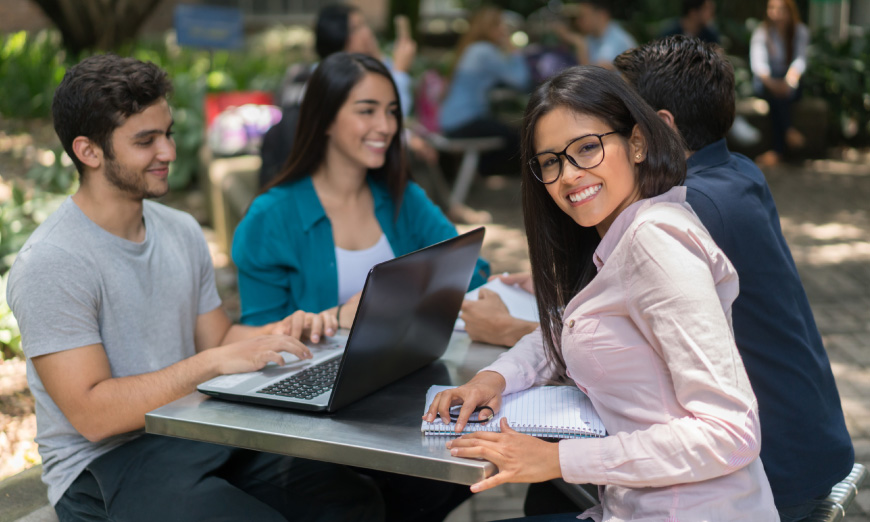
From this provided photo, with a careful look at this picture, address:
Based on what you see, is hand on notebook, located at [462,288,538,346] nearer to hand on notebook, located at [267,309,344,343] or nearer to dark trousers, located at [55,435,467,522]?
hand on notebook, located at [267,309,344,343]

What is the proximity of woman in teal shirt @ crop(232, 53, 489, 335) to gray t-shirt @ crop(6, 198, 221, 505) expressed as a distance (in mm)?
452

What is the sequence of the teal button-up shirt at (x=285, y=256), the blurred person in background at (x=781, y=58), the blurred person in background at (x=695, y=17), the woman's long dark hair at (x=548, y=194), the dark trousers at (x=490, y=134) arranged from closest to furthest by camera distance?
1. the woman's long dark hair at (x=548, y=194)
2. the teal button-up shirt at (x=285, y=256)
3. the dark trousers at (x=490, y=134)
4. the blurred person in background at (x=695, y=17)
5. the blurred person in background at (x=781, y=58)

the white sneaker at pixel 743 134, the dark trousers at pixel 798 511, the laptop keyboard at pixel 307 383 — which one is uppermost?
the laptop keyboard at pixel 307 383

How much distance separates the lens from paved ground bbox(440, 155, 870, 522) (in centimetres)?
386

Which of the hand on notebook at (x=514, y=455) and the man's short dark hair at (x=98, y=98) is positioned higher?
the man's short dark hair at (x=98, y=98)

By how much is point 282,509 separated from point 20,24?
18.6m

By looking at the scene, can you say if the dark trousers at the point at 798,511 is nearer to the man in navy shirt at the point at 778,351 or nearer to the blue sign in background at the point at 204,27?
the man in navy shirt at the point at 778,351

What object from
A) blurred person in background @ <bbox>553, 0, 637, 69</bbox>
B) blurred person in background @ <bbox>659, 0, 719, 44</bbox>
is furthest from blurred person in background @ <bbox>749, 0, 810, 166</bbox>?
blurred person in background @ <bbox>553, 0, 637, 69</bbox>

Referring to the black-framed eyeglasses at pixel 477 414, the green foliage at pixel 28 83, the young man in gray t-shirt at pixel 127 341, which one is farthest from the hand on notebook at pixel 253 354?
the green foliage at pixel 28 83

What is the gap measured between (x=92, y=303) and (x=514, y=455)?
1.23 m

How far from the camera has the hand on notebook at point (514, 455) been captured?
5.80 ft

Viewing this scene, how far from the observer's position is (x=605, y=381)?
1854 millimetres

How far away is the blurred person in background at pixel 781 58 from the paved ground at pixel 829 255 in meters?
0.54

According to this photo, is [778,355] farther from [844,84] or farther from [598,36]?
[844,84]
